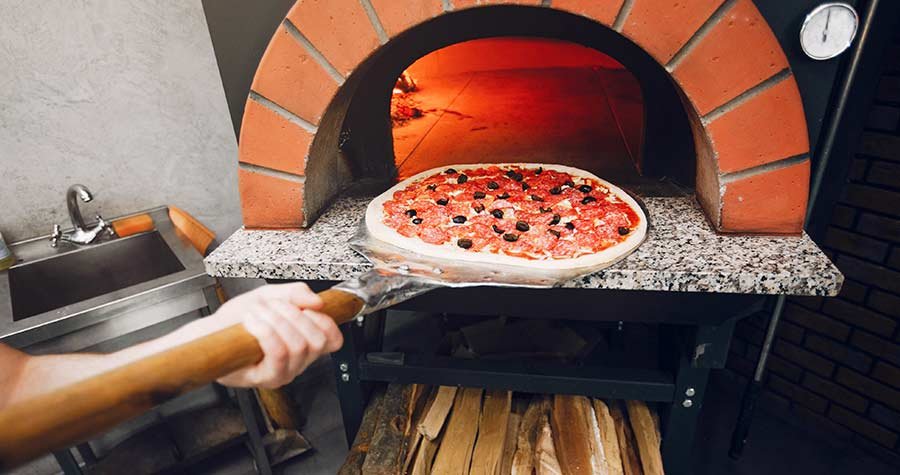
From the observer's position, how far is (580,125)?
7.39 feet

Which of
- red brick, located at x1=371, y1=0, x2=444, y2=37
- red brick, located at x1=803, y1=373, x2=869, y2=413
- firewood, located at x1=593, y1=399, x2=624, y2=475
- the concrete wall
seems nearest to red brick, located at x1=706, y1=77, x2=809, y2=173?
red brick, located at x1=371, y1=0, x2=444, y2=37

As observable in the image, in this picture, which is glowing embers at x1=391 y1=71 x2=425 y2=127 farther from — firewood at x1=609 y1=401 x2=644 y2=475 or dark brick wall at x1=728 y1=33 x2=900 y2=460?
dark brick wall at x1=728 y1=33 x2=900 y2=460

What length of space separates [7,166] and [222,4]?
4.33ft

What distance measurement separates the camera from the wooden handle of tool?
58 centimetres

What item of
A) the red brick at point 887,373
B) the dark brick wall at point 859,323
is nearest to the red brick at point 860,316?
the dark brick wall at point 859,323

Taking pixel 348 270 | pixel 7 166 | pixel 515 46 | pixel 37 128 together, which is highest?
pixel 515 46

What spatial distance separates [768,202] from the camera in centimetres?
132

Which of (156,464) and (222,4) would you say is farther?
(156,464)

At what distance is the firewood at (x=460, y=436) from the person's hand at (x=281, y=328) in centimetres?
96

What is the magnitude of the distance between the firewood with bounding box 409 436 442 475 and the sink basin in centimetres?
123

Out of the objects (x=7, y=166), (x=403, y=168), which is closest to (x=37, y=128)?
(x=7, y=166)

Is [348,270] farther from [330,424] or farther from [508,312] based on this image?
[330,424]

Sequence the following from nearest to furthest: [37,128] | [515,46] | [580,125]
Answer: [37,128], [580,125], [515,46]

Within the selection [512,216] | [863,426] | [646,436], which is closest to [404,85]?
[512,216]
